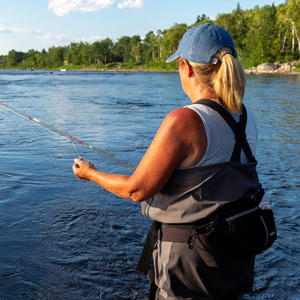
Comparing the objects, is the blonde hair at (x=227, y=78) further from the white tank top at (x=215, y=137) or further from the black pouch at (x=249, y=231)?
the black pouch at (x=249, y=231)

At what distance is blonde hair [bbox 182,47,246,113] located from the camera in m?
1.82

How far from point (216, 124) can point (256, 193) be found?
20.5 inches

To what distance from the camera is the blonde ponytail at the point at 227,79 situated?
71.7 inches

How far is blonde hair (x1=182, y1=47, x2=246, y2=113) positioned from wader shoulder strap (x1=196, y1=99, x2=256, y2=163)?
47 millimetres

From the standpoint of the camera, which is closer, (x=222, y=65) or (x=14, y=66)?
(x=222, y=65)

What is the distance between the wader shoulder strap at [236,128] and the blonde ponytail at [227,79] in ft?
0.15

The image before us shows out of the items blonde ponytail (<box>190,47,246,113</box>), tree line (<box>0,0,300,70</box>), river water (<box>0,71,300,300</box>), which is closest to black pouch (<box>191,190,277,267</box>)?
blonde ponytail (<box>190,47,246,113</box>)

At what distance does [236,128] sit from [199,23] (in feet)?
392

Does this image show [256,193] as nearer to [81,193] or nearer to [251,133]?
[251,133]

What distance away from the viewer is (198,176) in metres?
1.79

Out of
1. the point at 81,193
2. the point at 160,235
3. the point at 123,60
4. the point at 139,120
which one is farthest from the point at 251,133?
the point at 123,60

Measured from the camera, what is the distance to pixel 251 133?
78.2 inches

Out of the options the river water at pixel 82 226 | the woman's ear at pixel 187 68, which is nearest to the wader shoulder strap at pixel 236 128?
the woman's ear at pixel 187 68

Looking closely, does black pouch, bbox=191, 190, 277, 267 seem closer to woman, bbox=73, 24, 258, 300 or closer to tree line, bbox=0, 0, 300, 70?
woman, bbox=73, 24, 258, 300
